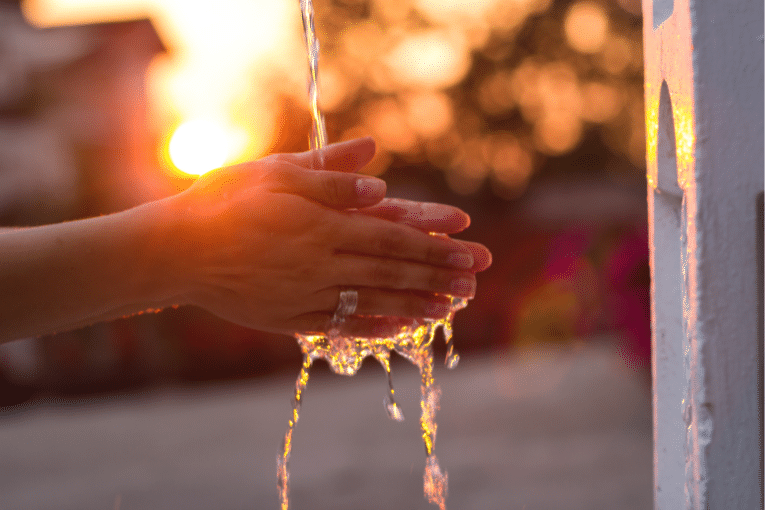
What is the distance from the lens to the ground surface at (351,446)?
400 cm

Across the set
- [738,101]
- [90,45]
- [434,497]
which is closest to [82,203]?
[90,45]

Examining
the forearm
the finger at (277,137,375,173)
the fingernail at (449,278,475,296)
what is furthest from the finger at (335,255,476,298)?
the forearm

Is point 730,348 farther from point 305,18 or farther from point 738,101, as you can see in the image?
point 305,18

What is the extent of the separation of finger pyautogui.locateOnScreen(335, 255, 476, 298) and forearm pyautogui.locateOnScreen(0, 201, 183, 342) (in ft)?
1.23

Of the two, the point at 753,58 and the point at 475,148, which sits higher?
the point at 475,148

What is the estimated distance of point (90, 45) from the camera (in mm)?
14094

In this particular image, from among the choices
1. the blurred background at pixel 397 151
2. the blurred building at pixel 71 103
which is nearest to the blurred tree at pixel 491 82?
the blurred background at pixel 397 151

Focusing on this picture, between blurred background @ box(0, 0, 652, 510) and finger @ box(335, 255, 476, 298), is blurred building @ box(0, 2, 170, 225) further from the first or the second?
finger @ box(335, 255, 476, 298)

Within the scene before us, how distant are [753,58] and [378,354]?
3.68 feet

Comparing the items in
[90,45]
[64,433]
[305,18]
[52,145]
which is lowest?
[64,433]

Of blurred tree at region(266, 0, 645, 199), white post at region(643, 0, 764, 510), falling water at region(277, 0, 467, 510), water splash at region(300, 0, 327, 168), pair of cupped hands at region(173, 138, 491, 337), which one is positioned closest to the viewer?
white post at region(643, 0, 764, 510)

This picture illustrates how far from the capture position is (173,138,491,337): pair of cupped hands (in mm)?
1269

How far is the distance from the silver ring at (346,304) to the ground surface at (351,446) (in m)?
2.79

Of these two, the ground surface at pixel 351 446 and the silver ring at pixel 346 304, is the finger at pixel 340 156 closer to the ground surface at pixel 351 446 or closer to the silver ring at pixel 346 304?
the silver ring at pixel 346 304
